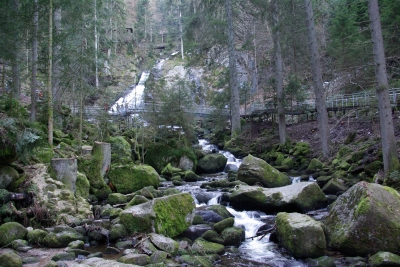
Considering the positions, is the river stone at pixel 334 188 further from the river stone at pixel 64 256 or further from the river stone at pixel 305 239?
the river stone at pixel 64 256

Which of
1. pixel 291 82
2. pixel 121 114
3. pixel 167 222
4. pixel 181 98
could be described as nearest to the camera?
pixel 167 222

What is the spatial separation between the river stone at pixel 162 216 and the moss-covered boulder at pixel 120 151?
692 cm

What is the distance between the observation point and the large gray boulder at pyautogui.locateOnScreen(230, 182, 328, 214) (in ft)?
30.3

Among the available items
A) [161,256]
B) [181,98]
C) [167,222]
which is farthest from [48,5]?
[161,256]

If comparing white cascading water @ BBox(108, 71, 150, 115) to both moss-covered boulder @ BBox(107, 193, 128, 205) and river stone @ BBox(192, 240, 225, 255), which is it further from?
river stone @ BBox(192, 240, 225, 255)

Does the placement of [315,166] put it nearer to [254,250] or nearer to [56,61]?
[254,250]

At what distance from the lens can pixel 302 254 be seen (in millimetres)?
6367

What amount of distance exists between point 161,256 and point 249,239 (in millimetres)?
2450

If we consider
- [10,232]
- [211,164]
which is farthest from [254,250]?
[211,164]

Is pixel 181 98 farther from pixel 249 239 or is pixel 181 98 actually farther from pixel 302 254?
pixel 302 254

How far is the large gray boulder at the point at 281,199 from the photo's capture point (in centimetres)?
923

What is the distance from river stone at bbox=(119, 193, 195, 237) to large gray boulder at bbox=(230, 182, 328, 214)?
2.51m

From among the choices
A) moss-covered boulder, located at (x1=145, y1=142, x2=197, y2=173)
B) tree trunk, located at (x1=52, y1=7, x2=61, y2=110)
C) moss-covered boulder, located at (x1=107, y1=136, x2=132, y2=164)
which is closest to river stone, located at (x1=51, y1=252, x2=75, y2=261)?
moss-covered boulder, located at (x1=107, y1=136, x2=132, y2=164)

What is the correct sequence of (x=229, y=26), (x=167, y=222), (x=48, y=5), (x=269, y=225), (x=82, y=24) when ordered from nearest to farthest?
(x=167, y=222) < (x=269, y=225) < (x=48, y=5) < (x=82, y=24) < (x=229, y=26)
